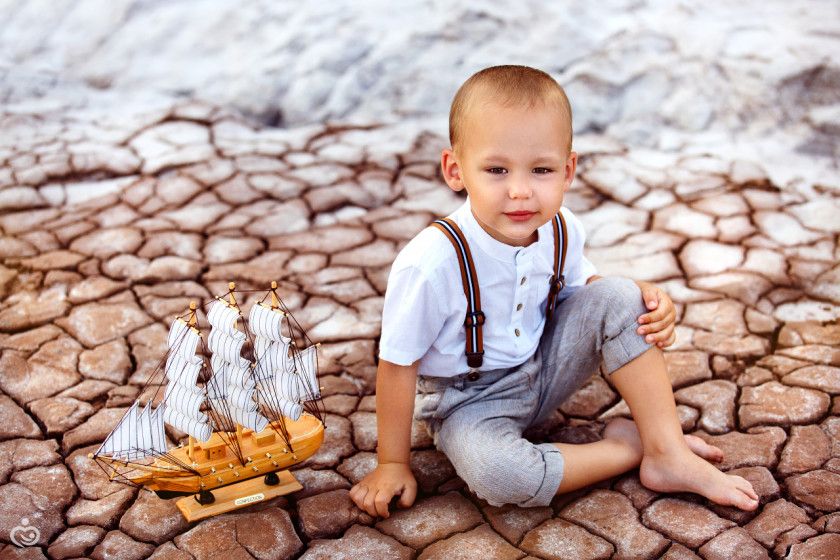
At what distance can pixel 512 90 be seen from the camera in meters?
1.83

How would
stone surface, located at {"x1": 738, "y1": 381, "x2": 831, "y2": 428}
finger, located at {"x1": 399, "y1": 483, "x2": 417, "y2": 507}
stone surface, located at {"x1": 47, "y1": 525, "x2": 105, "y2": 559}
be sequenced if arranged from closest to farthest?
stone surface, located at {"x1": 47, "y1": 525, "x2": 105, "y2": 559} < finger, located at {"x1": 399, "y1": 483, "x2": 417, "y2": 507} < stone surface, located at {"x1": 738, "y1": 381, "x2": 831, "y2": 428}

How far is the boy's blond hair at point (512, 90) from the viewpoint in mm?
1833

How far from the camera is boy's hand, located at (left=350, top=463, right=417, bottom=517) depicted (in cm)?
201

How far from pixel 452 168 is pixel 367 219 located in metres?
1.53

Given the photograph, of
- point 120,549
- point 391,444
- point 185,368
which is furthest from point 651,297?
point 120,549

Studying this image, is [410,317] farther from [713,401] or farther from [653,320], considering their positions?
[713,401]

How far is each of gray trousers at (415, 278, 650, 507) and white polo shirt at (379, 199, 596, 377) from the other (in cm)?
5

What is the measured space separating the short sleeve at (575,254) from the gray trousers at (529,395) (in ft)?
0.11

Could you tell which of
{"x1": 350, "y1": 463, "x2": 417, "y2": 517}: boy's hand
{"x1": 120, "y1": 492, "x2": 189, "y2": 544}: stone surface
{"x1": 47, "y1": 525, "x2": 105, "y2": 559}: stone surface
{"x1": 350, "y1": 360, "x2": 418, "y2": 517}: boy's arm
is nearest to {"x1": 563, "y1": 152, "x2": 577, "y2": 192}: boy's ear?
{"x1": 350, "y1": 360, "x2": 418, "y2": 517}: boy's arm

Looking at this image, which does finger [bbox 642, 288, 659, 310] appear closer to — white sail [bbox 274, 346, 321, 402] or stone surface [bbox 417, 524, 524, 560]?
stone surface [bbox 417, 524, 524, 560]

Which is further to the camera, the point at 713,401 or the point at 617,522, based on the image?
the point at 713,401

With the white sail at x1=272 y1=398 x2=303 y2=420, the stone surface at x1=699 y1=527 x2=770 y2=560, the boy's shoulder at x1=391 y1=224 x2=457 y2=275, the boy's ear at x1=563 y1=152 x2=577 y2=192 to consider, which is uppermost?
the boy's ear at x1=563 y1=152 x2=577 y2=192

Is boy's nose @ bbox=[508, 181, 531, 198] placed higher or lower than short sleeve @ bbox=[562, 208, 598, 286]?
higher

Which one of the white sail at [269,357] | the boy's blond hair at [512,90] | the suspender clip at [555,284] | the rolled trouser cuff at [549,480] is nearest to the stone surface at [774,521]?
the rolled trouser cuff at [549,480]
